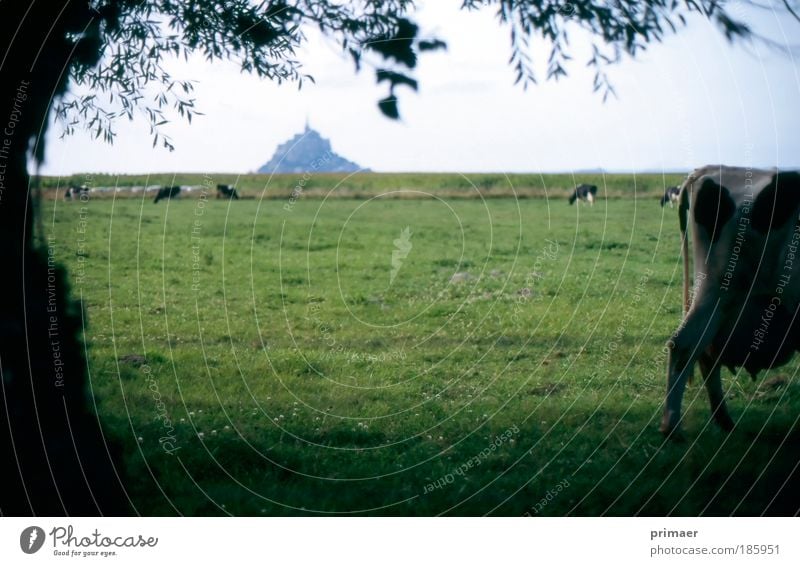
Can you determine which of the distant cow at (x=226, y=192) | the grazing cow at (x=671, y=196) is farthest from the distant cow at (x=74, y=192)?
the grazing cow at (x=671, y=196)

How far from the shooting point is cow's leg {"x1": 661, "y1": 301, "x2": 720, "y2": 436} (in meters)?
5.51

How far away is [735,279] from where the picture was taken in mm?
5492

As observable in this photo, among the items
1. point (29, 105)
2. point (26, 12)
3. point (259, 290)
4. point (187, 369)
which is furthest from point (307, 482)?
point (26, 12)

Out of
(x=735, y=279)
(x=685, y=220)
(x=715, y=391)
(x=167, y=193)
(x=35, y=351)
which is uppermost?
(x=167, y=193)

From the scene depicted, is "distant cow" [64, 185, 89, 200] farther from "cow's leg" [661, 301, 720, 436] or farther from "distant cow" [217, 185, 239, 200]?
"cow's leg" [661, 301, 720, 436]

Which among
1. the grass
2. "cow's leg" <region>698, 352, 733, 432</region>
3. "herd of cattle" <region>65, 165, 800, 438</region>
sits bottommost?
"cow's leg" <region>698, 352, 733, 432</region>

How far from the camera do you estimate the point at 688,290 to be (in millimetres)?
5734

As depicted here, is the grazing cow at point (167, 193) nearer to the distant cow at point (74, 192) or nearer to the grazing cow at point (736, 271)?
the distant cow at point (74, 192)

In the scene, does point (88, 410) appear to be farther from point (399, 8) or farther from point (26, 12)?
point (399, 8)

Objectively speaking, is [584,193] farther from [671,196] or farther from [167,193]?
[167,193]

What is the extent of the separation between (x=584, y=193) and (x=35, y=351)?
3.56m

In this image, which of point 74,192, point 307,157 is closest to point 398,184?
point 307,157

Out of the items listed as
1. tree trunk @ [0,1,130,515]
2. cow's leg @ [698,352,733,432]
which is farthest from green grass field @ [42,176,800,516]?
tree trunk @ [0,1,130,515]

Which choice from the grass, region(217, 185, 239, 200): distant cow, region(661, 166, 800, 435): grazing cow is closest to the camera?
region(661, 166, 800, 435): grazing cow
